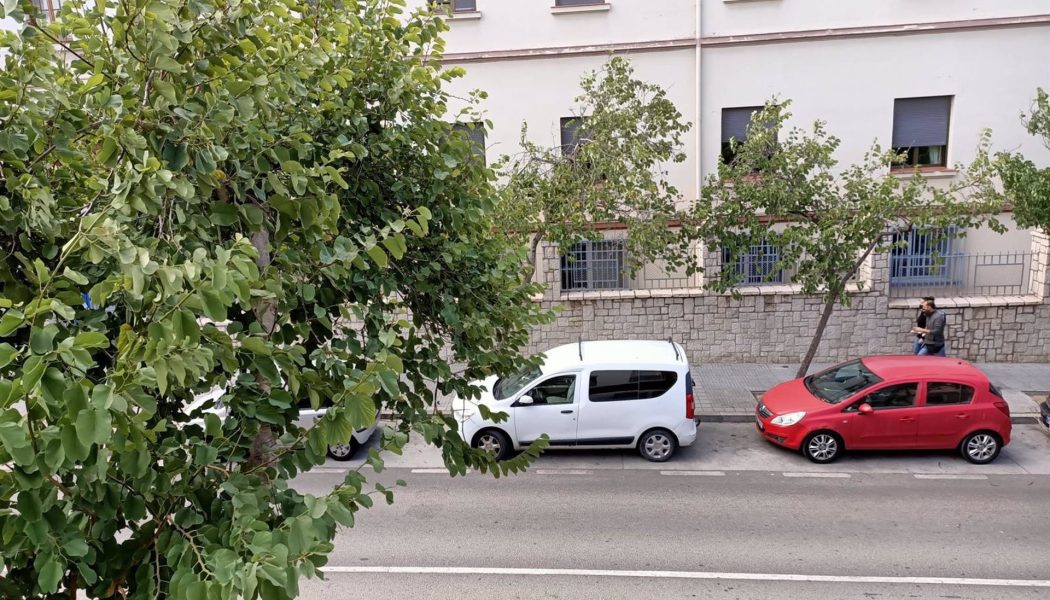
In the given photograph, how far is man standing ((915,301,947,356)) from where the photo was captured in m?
13.4

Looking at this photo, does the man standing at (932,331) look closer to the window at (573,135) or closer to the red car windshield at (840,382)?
the red car windshield at (840,382)

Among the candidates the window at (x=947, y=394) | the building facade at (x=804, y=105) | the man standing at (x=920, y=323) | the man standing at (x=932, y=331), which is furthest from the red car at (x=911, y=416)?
the building facade at (x=804, y=105)

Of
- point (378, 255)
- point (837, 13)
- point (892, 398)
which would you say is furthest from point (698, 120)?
point (378, 255)

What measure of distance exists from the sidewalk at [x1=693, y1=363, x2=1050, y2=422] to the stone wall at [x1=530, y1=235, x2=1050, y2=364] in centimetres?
37

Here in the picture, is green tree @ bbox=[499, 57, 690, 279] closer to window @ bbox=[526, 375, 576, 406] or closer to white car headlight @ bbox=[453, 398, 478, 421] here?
window @ bbox=[526, 375, 576, 406]

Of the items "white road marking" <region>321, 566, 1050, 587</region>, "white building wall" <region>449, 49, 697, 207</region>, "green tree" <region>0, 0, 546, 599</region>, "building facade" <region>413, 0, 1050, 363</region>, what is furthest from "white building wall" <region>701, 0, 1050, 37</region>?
"green tree" <region>0, 0, 546, 599</region>

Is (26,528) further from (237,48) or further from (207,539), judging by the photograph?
(237,48)

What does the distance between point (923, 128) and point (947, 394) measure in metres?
7.45

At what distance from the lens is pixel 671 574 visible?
7.65 m

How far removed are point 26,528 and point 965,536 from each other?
8.99 meters

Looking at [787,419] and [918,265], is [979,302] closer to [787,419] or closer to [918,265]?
[918,265]

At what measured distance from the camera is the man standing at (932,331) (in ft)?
43.9

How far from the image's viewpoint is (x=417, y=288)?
16.1 ft

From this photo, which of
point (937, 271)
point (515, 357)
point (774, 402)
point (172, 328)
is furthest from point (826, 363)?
point (172, 328)
